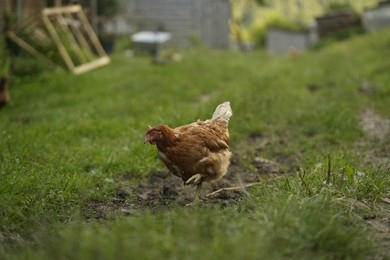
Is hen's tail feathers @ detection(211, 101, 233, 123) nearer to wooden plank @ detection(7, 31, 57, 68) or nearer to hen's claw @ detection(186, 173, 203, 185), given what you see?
hen's claw @ detection(186, 173, 203, 185)

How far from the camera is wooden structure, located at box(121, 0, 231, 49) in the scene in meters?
25.3

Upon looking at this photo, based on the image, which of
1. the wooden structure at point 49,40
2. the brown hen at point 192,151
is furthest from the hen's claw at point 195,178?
the wooden structure at point 49,40

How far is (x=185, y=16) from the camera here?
83.3 ft

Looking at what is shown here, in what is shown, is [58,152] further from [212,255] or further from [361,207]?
[212,255]

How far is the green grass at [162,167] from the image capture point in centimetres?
291

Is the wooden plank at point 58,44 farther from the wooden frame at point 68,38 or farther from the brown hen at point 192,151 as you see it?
the brown hen at point 192,151

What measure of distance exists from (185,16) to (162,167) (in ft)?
66.2

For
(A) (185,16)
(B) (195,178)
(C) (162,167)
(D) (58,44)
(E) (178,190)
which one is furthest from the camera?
(A) (185,16)

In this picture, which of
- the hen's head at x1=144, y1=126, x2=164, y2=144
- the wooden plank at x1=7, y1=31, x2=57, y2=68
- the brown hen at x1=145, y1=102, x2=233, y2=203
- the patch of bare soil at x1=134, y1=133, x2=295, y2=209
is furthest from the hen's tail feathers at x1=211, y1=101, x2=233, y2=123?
the wooden plank at x1=7, y1=31, x2=57, y2=68

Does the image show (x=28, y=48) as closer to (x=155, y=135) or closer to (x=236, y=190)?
(x=236, y=190)

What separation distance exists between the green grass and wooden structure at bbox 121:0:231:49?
37.1 ft

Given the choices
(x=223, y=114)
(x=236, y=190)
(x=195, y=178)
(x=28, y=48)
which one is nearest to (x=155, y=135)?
(x=195, y=178)

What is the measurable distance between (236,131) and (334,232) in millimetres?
4106

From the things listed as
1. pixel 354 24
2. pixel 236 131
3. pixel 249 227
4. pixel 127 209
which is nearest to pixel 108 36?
pixel 354 24
